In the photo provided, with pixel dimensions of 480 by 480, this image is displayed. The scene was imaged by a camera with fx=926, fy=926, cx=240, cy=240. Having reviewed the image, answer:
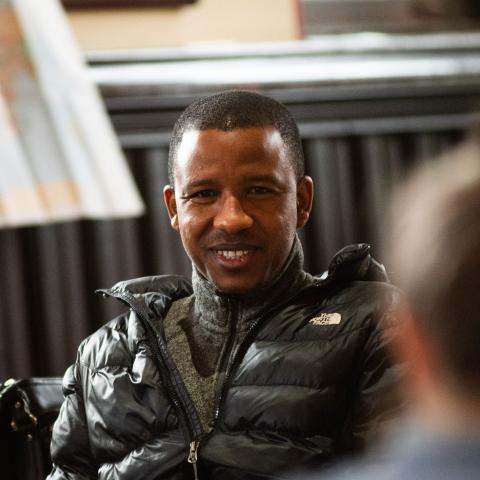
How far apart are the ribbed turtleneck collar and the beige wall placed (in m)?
1.33

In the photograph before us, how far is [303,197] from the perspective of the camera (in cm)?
151

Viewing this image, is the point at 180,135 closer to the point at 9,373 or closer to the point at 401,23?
the point at 9,373

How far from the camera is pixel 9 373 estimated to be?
2.62 m

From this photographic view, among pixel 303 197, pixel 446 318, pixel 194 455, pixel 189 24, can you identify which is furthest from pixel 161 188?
pixel 446 318

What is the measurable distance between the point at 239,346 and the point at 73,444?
344 mm

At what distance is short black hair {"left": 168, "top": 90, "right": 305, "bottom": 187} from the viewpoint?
142 cm

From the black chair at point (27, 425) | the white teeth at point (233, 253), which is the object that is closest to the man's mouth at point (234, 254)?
the white teeth at point (233, 253)

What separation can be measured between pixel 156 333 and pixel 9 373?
49.0 inches

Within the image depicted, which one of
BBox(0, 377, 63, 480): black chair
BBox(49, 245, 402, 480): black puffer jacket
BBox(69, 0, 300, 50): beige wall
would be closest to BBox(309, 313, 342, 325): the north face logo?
BBox(49, 245, 402, 480): black puffer jacket

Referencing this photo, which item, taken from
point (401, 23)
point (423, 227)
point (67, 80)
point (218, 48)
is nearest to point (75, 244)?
point (67, 80)

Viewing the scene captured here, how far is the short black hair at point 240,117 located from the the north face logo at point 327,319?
0.23m

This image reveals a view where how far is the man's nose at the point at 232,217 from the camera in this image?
1381 millimetres

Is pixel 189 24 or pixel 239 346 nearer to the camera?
pixel 239 346

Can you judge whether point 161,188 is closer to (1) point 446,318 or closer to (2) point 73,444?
(2) point 73,444
